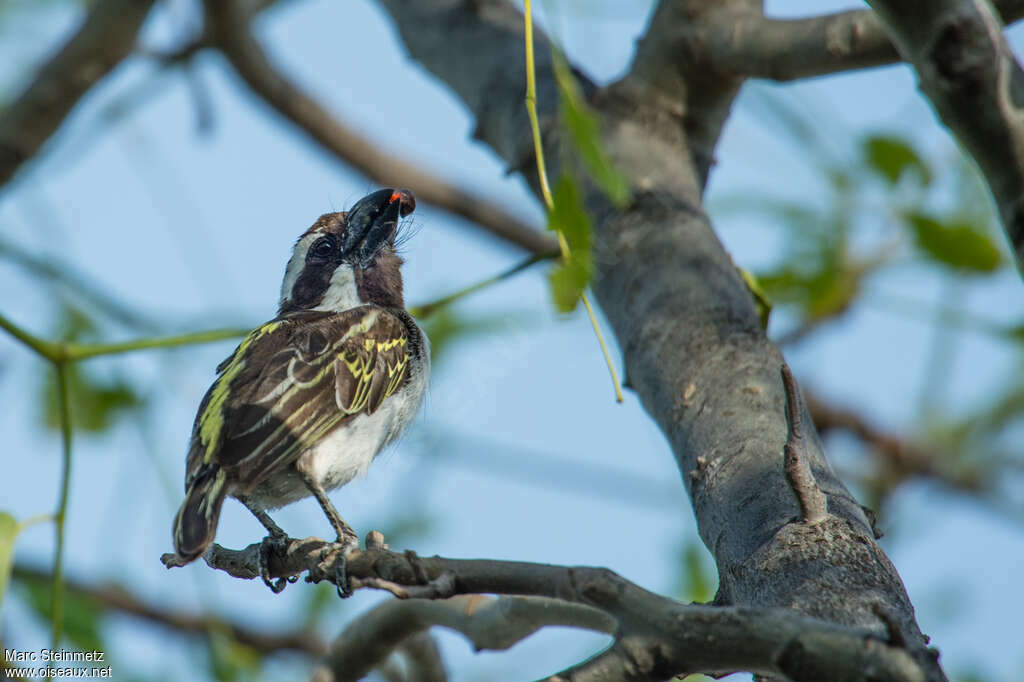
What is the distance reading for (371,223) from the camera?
4590 millimetres

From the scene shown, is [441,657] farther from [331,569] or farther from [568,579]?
[568,579]

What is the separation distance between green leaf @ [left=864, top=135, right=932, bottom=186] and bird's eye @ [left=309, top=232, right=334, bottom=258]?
2285mm

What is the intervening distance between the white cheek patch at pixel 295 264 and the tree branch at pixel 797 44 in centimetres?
→ 213

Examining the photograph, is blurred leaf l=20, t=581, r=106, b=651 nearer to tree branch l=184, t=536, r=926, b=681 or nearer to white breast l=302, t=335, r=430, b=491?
white breast l=302, t=335, r=430, b=491

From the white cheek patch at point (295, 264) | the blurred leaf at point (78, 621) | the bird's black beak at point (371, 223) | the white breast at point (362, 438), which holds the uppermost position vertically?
the white cheek patch at point (295, 264)

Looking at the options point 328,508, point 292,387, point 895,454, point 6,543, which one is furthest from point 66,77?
point 895,454

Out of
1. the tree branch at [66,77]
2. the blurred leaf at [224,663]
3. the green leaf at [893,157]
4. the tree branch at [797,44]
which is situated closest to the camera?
the tree branch at [797,44]

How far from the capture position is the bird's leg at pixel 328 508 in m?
3.36

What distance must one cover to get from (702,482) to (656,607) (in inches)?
33.4

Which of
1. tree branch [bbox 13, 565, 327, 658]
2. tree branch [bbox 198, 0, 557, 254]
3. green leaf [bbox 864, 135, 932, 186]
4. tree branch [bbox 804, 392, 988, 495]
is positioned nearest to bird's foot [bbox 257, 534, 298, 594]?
green leaf [bbox 864, 135, 932, 186]

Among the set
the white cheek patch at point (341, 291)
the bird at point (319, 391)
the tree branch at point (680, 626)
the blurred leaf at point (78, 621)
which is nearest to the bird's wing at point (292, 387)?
the bird at point (319, 391)

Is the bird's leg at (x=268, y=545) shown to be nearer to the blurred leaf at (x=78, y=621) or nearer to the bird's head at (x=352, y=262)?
the blurred leaf at (x=78, y=621)

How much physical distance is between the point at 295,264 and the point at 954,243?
297 centimetres

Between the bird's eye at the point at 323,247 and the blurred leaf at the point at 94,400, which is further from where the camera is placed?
the bird's eye at the point at 323,247
